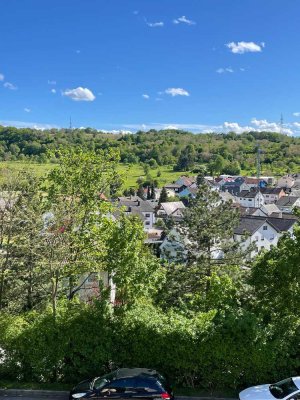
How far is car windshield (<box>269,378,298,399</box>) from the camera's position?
34.6ft

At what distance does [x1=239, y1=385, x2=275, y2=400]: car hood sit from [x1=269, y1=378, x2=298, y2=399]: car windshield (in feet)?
0.42

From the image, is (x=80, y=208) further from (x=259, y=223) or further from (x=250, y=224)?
(x=259, y=223)

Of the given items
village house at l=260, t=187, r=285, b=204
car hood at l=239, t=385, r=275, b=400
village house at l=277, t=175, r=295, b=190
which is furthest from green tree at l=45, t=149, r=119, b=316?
village house at l=277, t=175, r=295, b=190

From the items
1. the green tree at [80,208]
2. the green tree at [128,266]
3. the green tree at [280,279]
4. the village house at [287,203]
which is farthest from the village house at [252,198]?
the green tree at [128,266]

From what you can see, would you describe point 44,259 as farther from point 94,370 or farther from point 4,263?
point 94,370

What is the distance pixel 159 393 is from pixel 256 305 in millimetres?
5135

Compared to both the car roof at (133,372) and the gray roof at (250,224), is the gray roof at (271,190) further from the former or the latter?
the car roof at (133,372)

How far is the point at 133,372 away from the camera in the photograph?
38.5 feet

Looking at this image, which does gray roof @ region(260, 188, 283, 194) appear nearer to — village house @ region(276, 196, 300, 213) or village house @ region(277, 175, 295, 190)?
village house @ region(277, 175, 295, 190)

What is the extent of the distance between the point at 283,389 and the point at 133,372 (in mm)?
4111

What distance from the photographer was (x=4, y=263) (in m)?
15.1

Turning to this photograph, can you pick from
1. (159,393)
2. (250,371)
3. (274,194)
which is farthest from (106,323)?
(274,194)

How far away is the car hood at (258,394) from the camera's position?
35.2 ft

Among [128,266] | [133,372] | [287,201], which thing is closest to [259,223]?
[287,201]
